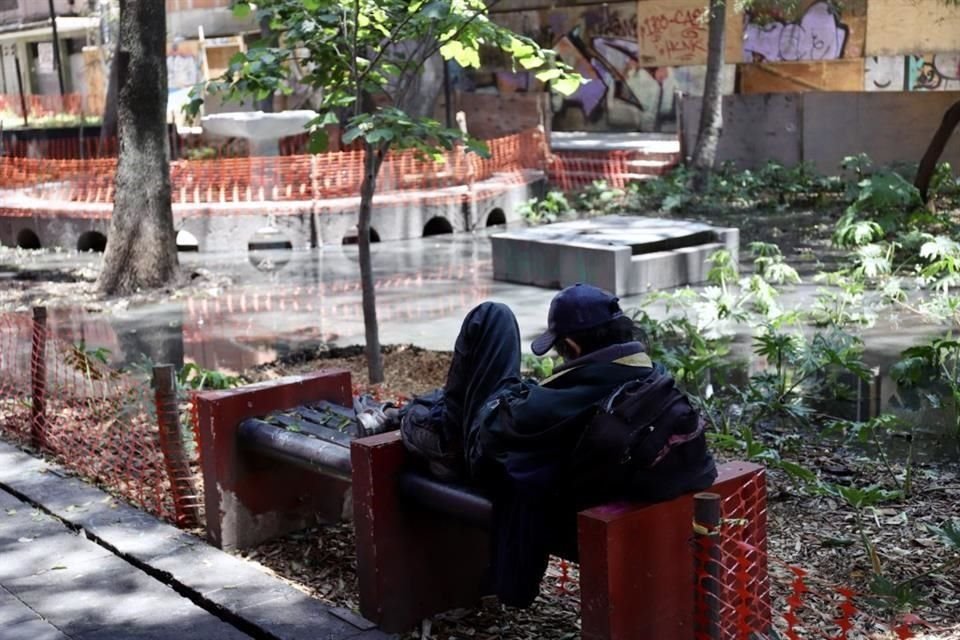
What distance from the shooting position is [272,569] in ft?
18.8

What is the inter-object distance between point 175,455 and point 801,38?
2304 centimetres

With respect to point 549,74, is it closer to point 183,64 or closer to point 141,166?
point 141,166

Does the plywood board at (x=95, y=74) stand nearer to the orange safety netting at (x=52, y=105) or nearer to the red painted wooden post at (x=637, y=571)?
the orange safety netting at (x=52, y=105)

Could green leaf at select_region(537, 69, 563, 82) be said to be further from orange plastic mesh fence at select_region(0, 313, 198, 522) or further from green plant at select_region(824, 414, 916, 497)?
orange plastic mesh fence at select_region(0, 313, 198, 522)

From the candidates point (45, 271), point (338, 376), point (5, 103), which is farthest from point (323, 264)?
point (5, 103)

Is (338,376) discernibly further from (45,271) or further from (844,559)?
(45,271)

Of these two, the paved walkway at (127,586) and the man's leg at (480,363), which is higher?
the man's leg at (480,363)

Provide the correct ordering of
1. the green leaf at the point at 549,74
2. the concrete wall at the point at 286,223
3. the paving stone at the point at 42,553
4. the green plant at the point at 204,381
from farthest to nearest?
the concrete wall at the point at 286,223 < the green plant at the point at 204,381 < the green leaf at the point at 549,74 < the paving stone at the point at 42,553

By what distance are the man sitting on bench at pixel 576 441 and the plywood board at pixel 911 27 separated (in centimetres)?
2046

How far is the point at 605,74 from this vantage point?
33.9 meters

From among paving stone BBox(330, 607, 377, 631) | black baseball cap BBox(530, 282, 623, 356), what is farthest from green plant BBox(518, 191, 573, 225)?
black baseball cap BBox(530, 282, 623, 356)

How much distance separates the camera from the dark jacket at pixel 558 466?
3.99m

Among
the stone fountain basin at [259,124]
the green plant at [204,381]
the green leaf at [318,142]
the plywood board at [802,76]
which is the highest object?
the plywood board at [802,76]

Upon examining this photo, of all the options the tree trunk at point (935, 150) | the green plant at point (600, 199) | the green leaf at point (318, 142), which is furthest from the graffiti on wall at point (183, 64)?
the green leaf at point (318, 142)
